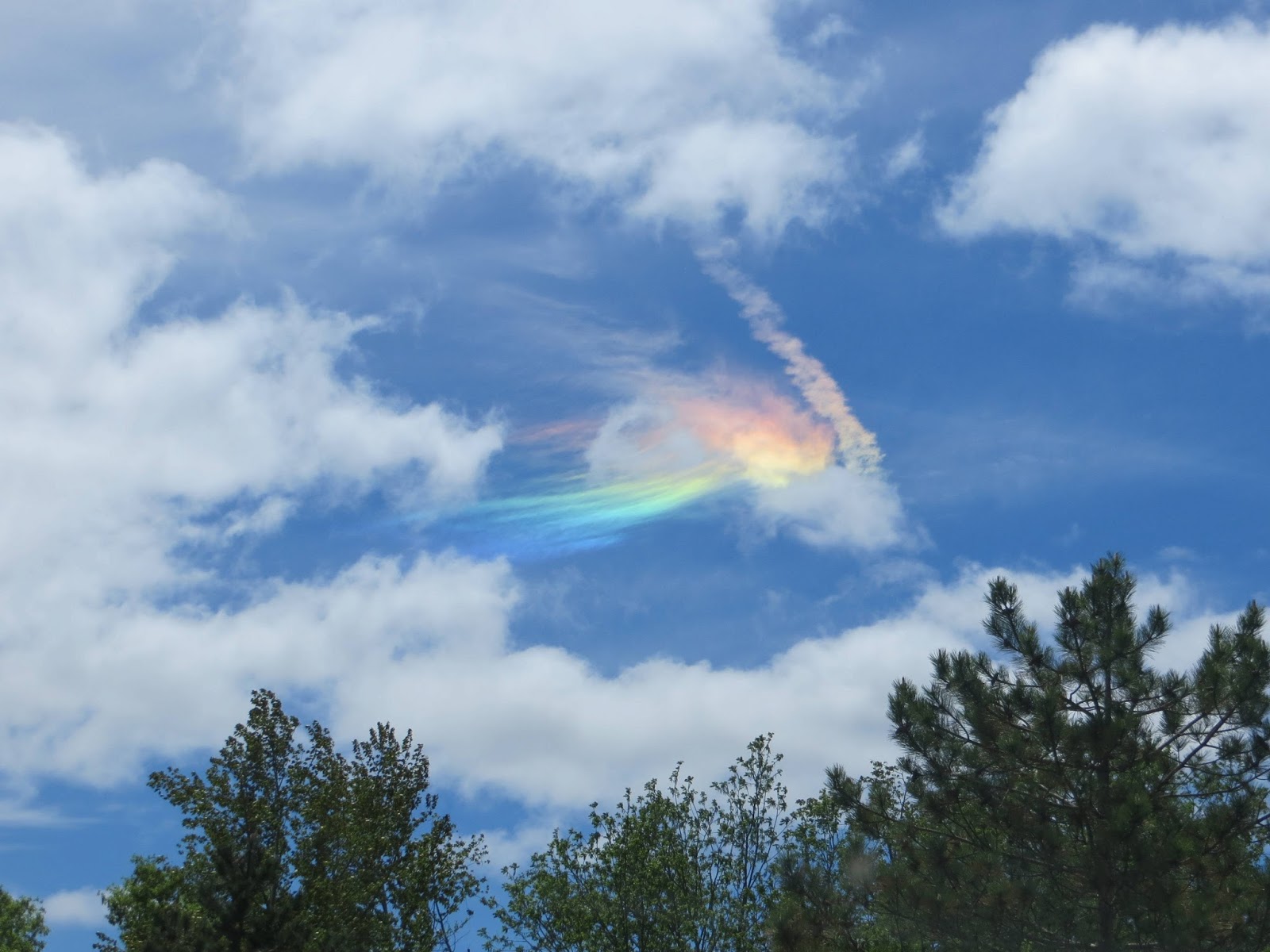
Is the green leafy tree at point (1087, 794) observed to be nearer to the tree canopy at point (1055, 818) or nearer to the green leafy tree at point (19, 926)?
the tree canopy at point (1055, 818)

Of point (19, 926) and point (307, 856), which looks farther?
point (19, 926)

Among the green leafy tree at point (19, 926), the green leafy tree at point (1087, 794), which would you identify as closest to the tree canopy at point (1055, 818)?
the green leafy tree at point (1087, 794)

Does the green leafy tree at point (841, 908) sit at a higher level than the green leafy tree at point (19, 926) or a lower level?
lower

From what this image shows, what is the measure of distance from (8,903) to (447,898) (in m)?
32.3

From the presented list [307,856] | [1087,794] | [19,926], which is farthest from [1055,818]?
[19,926]

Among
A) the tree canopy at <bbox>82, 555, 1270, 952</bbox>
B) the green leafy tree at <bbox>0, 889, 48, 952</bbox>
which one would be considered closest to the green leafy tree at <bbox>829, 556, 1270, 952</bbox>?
the tree canopy at <bbox>82, 555, 1270, 952</bbox>

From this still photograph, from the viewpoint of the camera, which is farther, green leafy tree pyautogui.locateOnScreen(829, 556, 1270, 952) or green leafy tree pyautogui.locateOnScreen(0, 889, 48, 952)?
green leafy tree pyautogui.locateOnScreen(0, 889, 48, 952)

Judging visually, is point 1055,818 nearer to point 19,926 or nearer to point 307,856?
point 307,856

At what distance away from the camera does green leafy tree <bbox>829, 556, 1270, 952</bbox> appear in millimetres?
17547

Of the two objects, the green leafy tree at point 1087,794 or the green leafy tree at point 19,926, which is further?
the green leafy tree at point 19,926

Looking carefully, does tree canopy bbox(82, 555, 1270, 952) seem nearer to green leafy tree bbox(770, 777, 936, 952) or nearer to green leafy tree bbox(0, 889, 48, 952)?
green leafy tree bbox(770, 777, 936, 952)

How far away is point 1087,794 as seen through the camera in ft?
60.3

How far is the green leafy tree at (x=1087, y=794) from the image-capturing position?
691 inches

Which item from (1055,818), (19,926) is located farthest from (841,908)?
(19,926)
